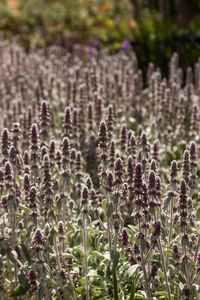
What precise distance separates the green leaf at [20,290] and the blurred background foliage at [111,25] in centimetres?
814

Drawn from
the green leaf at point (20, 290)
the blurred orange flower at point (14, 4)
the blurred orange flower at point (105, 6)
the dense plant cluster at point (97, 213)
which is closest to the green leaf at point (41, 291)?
the dense plant cluster at point (97, 213)

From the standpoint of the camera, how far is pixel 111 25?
45.0 ft

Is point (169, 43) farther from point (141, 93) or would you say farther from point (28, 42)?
point (28, 42)

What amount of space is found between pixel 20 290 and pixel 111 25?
36.3ft

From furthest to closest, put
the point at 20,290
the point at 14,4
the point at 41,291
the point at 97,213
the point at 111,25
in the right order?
1. the point at 14,4
2. the point at 111,25
3. the point at 97,213
4. the point at 20,290
5. the point at 41,291

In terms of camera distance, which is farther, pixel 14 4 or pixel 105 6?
pixel 14 4

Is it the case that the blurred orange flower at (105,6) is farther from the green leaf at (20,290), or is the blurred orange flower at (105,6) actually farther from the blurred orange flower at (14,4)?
the green leaf at (20,290)

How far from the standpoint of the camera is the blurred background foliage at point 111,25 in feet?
37.6

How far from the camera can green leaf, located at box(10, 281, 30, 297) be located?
374 cm

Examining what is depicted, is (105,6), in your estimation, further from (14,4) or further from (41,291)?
(41,291)

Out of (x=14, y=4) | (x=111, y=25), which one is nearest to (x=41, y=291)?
(x=111, y=25)

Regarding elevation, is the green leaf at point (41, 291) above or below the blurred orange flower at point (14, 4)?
below

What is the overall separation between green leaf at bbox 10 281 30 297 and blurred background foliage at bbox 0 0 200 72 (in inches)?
320

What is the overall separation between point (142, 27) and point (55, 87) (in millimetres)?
4527
